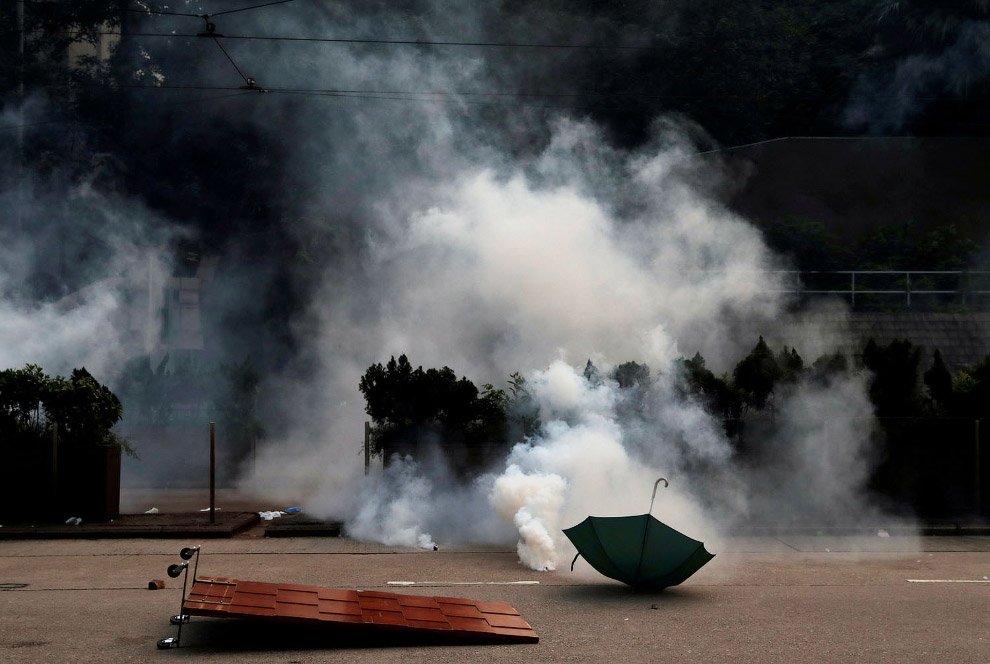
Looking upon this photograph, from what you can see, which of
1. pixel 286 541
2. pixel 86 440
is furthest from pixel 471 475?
pixel 86 440

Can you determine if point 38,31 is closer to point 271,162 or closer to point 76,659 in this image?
point 271,162

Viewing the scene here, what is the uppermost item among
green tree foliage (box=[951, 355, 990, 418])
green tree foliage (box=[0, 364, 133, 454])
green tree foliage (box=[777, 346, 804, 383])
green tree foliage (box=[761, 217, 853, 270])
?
green tree foliage (box=[761, 217, 853, 270])

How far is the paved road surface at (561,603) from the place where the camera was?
6.82 m

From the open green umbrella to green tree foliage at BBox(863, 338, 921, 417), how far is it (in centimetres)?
708

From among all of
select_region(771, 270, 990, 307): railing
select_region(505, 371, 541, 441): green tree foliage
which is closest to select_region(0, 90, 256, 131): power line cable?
select_region(771, 270, 990, 307): railing

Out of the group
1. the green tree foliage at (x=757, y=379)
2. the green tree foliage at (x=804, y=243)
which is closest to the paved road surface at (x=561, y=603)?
the green tree foliage at (x=757, y=379)

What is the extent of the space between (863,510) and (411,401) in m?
6.02

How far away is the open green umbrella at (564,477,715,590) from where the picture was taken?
8.57m

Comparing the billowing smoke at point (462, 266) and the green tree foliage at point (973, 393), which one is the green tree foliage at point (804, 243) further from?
the green tree foliage at point (973, 393)

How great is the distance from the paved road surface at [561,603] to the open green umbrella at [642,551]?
0.18 meters

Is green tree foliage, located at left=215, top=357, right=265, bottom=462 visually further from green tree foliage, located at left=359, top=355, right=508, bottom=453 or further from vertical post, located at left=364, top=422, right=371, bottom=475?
vertical post, located at left=364, top=422, right=371, bottom=475

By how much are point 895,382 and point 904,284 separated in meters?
7.45

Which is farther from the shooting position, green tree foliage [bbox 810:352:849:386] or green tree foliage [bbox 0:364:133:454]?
green tree foliage [bbox 810:352:849:386]

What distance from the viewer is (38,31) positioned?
971 inches
